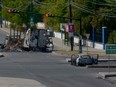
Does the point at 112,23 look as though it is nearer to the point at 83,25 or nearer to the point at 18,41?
the point at 83,25

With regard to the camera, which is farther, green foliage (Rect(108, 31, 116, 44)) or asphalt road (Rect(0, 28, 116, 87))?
green foliage (Rect(108, 31, 116, 44))

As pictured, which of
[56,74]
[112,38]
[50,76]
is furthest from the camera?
[112,38]

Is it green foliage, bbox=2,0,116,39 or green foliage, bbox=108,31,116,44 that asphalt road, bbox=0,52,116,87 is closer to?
green foliage, bbox=108,31,116,44

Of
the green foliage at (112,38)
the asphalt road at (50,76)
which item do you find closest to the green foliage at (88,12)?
the green foliage at (112,38)

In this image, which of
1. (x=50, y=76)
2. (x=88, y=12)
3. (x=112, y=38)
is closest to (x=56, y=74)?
(x=50, y=76)

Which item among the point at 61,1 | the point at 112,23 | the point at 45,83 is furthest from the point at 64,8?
the point at 45,83

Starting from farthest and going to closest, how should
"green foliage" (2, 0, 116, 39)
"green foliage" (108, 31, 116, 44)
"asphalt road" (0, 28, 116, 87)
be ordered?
"green foliage" (2, 0, 116, 39)
"green foliage" (108, 31, 116, 44)
"asphalt road" (0, 28, 116, 87)

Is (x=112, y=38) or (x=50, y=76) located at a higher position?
(x=112, y=38)

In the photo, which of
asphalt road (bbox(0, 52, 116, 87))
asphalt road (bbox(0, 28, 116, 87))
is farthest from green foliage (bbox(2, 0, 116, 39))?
asphalt road (bbox(0, 52, 116, 87))

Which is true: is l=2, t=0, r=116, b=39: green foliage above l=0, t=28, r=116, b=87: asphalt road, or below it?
above

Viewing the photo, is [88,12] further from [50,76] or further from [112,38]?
[50,76]

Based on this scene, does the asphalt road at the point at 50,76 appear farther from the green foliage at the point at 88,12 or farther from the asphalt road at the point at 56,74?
the green foliage at the point at 88,12

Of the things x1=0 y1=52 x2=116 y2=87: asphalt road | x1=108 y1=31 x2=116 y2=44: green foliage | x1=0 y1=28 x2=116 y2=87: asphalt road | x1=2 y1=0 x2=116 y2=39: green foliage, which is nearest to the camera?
x1=0 y1=28 x2=116 y2=87: asphalt road

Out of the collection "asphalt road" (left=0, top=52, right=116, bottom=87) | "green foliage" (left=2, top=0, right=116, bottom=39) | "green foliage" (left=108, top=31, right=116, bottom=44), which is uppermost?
"green foliage" (left=2, top=0, right=116, bottom=39)
